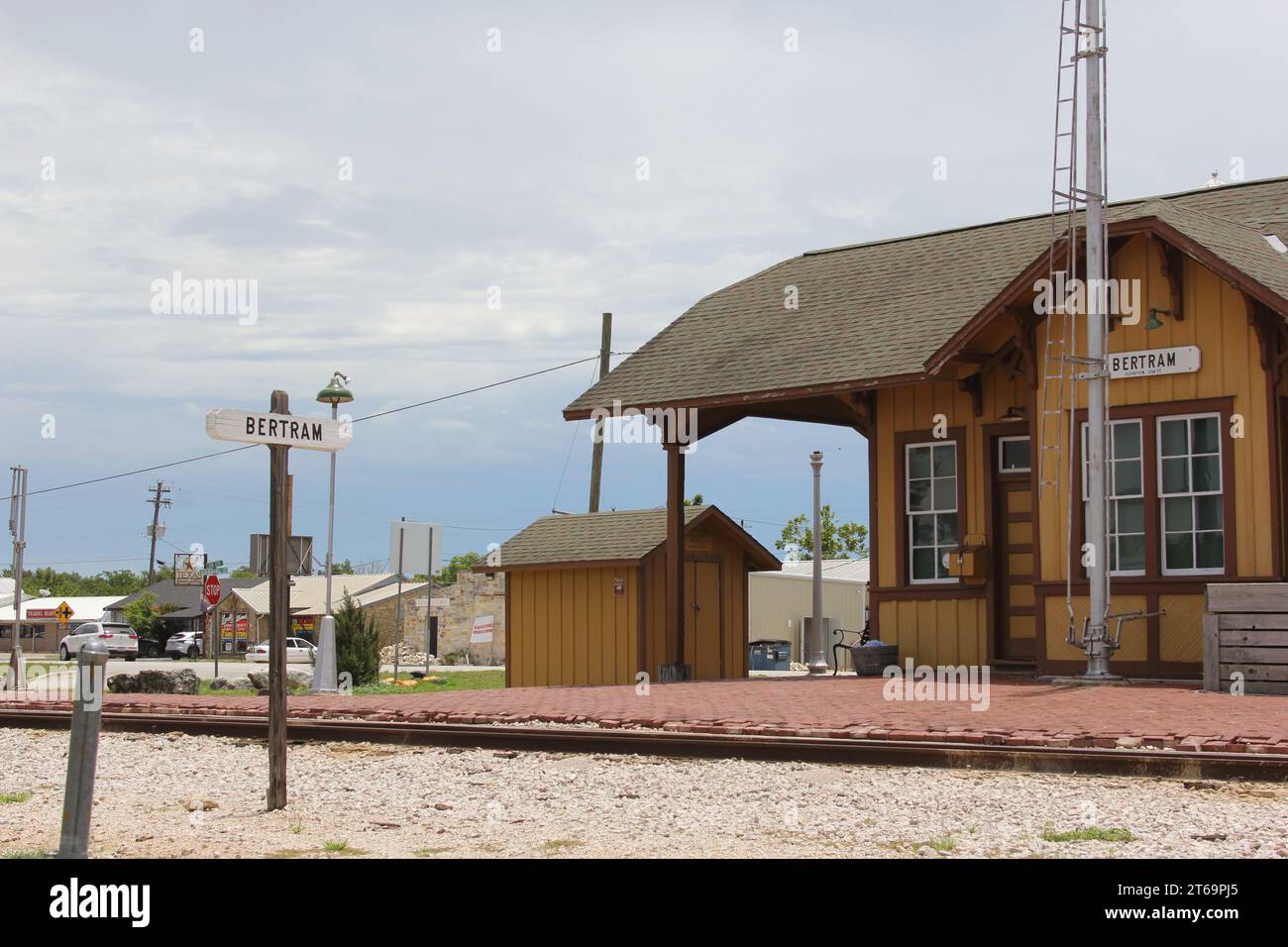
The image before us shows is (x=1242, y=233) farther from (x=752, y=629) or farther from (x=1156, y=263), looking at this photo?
(x=752, y=629)

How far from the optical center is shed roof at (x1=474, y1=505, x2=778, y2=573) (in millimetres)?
22234

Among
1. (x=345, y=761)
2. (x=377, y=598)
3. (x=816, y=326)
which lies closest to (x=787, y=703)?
(x=345, y=761)

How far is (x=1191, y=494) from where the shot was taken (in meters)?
15.7

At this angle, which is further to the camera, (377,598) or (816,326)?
(377,598)

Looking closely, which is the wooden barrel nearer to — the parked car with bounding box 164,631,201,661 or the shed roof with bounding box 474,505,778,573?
the shed roof with bounding box 474,505,778,573

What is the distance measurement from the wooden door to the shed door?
559 cm

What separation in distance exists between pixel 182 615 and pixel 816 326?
231 ft

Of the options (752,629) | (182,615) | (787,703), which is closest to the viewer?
(787,703)

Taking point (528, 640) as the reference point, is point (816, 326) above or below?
above

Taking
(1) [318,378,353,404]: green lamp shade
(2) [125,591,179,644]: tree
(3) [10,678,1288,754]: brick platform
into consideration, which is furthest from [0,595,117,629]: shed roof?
(3) [10,678,1288,754]: brick platform

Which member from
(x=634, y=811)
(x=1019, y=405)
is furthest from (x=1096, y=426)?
(x=634, y=811)

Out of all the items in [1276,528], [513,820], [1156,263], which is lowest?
[513,820]

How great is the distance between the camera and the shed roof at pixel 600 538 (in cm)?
2223
